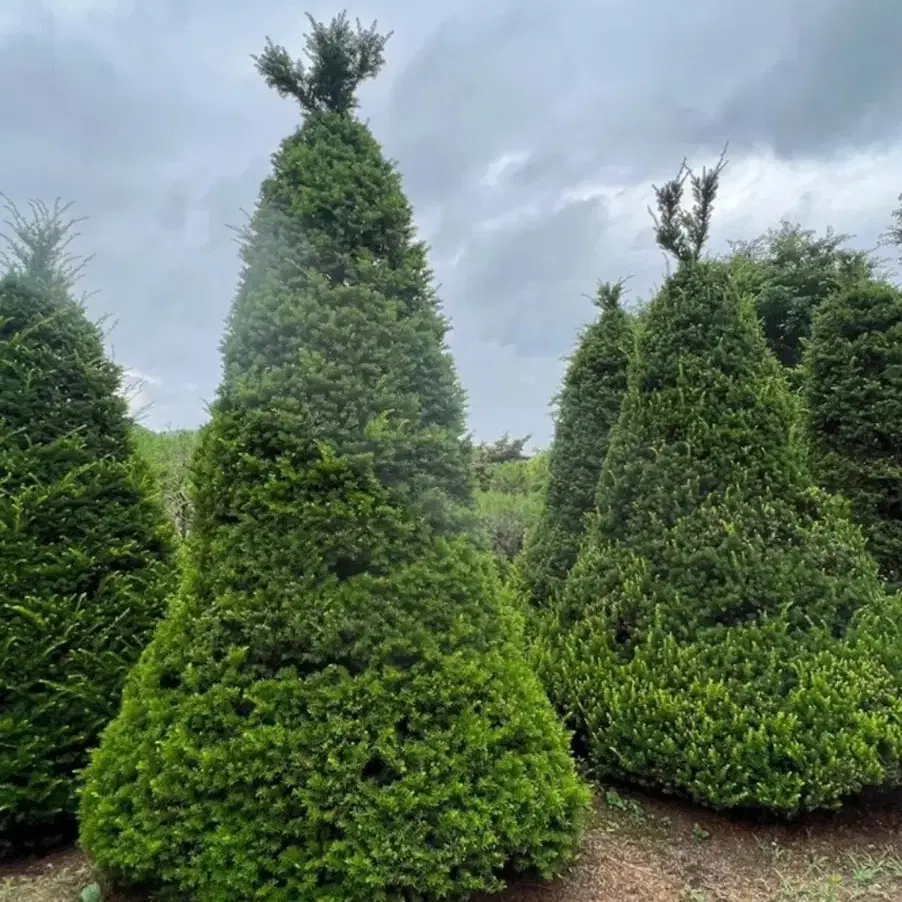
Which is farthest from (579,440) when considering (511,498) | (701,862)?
(511,498)

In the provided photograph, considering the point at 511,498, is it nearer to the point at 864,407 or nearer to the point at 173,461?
the point at 173,461

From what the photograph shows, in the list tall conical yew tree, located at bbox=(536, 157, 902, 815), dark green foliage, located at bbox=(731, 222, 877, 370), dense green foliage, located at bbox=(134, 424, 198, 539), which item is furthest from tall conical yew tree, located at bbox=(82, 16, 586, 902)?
dark green foliage, located at bbox=(731, 222, 877, 370)

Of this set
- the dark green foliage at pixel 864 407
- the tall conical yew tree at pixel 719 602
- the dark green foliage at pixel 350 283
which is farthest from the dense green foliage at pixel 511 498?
the dark green foliage at pixel 350 283

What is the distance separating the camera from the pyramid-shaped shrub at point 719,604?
4363mm

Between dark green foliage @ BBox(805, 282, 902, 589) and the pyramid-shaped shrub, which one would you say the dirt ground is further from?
dark green foliage @ BBox(805, 282, 902, 589)

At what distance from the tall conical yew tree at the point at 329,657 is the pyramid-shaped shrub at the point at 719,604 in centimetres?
116

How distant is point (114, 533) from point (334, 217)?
7.58ft

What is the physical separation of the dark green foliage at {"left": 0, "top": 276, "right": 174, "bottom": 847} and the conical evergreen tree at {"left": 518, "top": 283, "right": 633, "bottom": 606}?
356 centimetres

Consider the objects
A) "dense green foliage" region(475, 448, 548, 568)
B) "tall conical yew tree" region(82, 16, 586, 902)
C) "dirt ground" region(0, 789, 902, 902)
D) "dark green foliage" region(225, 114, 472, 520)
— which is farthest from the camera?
"dense green foliage" region(475, 448, 548, 568)

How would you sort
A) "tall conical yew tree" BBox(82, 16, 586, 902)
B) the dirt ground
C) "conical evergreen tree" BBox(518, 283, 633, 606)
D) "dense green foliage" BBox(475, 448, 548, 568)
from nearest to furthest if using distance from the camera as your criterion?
"tall conical yew tree" BBox(82, 16, 586, 902) < the dirt ground < "conical evergreen tree" BBox(518, 283, 633, 606) < "dense green foliage" BBox(475, 448, 548, 568)

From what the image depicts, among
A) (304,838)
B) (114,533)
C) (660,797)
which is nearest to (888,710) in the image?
(660,797)

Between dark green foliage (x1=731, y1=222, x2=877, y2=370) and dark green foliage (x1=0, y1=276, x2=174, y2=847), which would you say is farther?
dark green foliage (x1=731, y1=222, x2=877, y2=370)

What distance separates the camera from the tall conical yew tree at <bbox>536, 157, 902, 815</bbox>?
4363 millimetres

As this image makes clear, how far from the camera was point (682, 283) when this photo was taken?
5.65 metres
